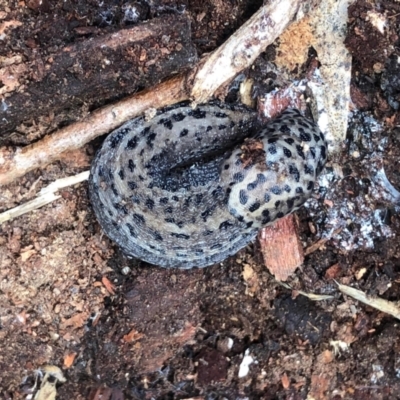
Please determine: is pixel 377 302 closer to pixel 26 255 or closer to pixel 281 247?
pixel 281 247

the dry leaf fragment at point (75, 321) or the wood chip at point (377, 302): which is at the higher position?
the dry leaf fragment at point (75, 321)

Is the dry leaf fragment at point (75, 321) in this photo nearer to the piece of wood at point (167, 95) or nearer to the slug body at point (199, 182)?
the slug body at point (199, 182)

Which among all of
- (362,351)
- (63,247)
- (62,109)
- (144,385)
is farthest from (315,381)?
(62,109)

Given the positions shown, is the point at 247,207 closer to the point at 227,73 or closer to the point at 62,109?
the point at 227,73

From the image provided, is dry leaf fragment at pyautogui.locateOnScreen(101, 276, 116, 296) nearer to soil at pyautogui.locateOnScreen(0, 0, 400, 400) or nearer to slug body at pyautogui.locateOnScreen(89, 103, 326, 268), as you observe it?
soil at pyautogui.locateOnScreen(0, 0, 400, 400)

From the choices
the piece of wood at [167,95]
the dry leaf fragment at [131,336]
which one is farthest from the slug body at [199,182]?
the dry leaf fragment at [131,336]

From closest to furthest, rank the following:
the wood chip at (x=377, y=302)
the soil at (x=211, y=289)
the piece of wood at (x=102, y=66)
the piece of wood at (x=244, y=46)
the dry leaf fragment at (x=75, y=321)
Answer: the piece of wood at (x=102, y=66) → the piece of wood at (x=244, y=46) → the soil at (x=211, y=289) → the dry leaf fragment at (x=75, y=321) → the wood chip at (x=377, y=302)

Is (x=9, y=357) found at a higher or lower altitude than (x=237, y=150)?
lower
